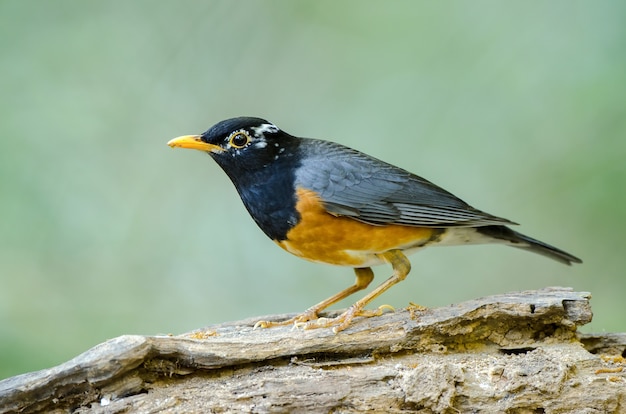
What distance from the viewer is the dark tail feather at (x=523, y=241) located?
600 centimetres

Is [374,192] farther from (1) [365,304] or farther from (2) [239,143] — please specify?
(2) [239,143]

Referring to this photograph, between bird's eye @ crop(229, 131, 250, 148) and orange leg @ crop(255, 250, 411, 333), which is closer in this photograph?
orange leg @ crop(255, 250, 411, 333)

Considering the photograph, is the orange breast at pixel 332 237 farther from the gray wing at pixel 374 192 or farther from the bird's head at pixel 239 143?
the bird's head at pixel 239 143

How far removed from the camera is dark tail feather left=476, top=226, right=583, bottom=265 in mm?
6000

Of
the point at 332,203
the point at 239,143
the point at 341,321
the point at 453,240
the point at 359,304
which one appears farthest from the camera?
the point at 453,240

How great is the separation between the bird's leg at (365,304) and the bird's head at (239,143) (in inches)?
48.8

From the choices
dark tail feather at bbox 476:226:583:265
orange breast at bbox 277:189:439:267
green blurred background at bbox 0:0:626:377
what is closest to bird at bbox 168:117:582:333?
orange breast at bbox 277:189:439:267

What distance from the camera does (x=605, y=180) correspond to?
291 inches

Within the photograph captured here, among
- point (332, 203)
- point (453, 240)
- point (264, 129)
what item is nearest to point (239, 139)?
point (264, 129)

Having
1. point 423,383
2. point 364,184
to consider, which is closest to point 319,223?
point 364,184

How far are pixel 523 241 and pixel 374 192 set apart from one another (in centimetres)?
153

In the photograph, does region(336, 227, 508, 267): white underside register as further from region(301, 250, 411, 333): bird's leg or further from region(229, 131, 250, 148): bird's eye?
region(229, 131, 250, 148): bird's eye

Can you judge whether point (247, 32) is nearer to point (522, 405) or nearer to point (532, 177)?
point (532, 177)

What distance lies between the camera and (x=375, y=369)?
4426mm
